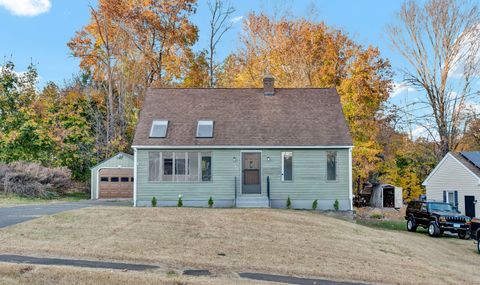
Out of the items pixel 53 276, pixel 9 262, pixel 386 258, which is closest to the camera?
pixel 53 276

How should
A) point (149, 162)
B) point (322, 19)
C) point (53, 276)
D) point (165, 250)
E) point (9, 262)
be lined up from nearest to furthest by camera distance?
point (53, 276) < point (9, 262) < point (165, 250) < point (149, 162) < point (322, 19)

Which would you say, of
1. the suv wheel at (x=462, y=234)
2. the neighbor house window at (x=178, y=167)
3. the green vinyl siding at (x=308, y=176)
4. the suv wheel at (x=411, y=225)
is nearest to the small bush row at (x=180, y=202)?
the neighbor house window at (x=178, y=167)

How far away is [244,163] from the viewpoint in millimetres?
21266

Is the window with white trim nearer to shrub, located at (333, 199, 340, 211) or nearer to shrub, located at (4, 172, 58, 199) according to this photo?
shrub, located at (333, 199, 340, 211)

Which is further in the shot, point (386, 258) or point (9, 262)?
point (386, 258)

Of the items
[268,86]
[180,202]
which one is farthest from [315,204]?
[268,86]

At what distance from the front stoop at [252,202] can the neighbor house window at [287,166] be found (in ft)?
4.88

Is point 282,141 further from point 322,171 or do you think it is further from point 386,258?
point 386,258

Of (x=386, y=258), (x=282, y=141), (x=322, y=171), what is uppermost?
(x=282, y=141)

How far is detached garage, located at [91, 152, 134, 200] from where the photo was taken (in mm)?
27328

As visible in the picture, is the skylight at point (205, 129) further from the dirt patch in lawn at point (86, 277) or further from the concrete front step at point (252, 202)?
the dirt patch in lawn at point (86, 277)

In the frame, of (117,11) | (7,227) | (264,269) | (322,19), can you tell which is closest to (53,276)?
(264,269)

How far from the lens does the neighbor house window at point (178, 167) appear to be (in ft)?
68.5

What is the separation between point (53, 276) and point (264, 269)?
14.2ft
